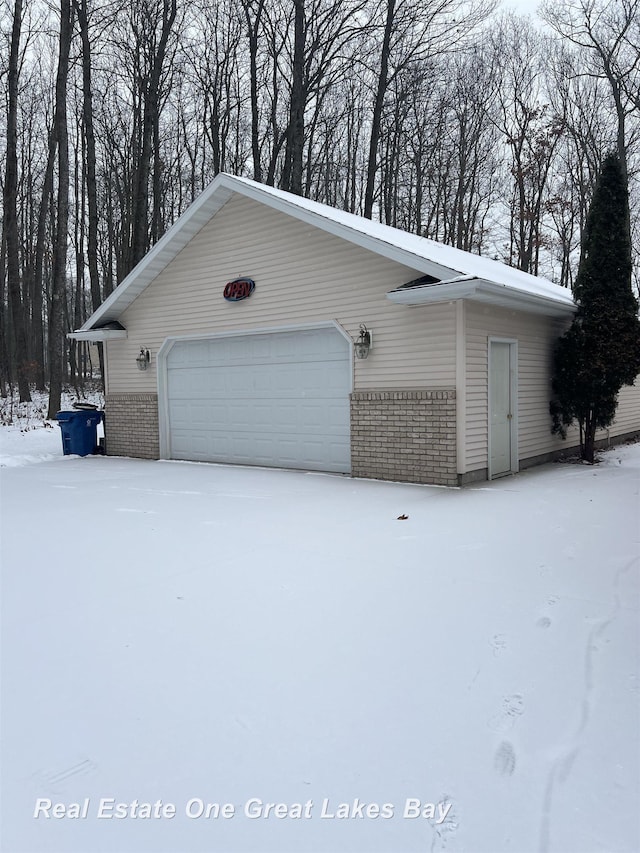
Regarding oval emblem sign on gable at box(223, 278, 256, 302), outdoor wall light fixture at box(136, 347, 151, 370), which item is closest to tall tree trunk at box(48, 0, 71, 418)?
outdoor wall light fixture at box(136, 347, 151, 370)

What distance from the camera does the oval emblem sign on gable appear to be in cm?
1054

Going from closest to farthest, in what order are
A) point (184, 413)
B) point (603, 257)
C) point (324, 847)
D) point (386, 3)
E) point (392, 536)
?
point (324, 847) → point (392, 536) → point (603, 257) → point (184, 413) → point (386, 3)

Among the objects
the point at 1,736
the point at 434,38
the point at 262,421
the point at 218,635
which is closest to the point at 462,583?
the point at 218,635

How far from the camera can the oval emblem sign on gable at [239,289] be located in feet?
34.6

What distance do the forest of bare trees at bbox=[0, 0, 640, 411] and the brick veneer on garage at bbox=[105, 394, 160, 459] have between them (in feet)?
14.2

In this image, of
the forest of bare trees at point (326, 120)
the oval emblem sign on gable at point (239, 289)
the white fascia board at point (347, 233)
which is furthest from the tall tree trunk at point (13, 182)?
the white fascia board at point (347, 233)

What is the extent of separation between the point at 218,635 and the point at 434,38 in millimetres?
Answer: 20146

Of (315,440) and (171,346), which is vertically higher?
(171,346)

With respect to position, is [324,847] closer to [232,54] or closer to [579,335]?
[579,335]

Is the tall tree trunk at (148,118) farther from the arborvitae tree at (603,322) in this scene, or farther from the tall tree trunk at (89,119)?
the arborvitae tree at (603,322)

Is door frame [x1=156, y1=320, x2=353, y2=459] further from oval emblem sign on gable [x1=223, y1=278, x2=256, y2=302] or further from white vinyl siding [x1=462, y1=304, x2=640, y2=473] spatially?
white vinyl siding [x1=462, y1=304, x2=640, y2=473]

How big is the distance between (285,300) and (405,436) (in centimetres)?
308

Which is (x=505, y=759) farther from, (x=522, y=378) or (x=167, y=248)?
(x=167, y=248)

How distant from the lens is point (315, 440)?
10125mm
